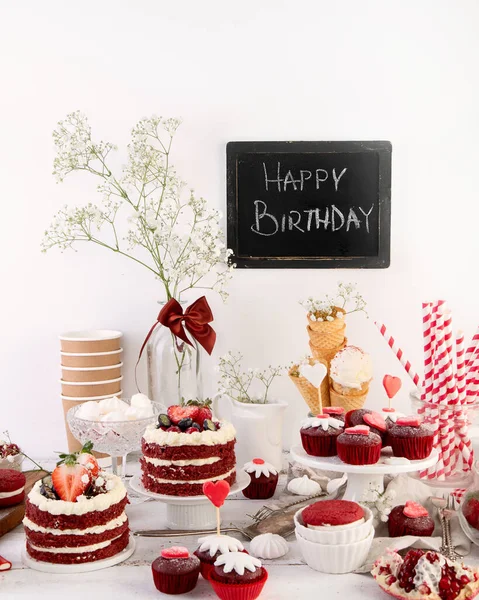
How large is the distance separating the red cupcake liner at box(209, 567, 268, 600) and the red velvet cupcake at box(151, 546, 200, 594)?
0.06 meters

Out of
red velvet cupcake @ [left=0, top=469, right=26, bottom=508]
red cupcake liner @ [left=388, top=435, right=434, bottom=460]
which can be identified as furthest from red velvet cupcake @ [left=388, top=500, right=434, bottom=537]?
red velvet cupcake @ [left=0, top=469, right=26, bottom=508]

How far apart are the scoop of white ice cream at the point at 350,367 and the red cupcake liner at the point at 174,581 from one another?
0.78 meters

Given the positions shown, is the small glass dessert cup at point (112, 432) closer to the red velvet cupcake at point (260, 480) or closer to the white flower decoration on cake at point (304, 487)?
the red velvet cupcake at point (260, 480)

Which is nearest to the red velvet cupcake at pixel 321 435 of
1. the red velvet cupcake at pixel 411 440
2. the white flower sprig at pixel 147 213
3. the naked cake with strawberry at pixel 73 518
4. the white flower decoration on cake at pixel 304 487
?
the red velvet cupcake at pixel 411 440

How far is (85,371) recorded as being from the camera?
2.08 meters

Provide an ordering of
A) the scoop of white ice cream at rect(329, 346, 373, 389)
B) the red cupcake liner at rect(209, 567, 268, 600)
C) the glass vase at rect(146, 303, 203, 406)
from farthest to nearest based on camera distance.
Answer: the glass vase at rect(146, 303, 203, 406) → the scoop of white ice cream at rect(329, 346, 373, 389) → the red cupcake liner at rect(209, 567, 268, 600)

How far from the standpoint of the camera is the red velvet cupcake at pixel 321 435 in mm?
1594

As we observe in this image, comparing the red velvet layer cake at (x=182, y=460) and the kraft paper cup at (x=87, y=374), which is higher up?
the kraft paper cup at (x=87, y=374)

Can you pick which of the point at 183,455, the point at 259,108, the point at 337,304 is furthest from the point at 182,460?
the point at 259,108

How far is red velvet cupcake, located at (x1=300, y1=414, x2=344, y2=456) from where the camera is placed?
1.59 m

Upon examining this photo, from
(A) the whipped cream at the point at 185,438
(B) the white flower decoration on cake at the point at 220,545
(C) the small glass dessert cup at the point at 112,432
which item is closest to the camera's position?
(B) the white flower decoration on cake at the point at 220,545

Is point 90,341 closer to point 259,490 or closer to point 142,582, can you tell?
point 259,490

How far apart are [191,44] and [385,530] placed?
1.47 meters

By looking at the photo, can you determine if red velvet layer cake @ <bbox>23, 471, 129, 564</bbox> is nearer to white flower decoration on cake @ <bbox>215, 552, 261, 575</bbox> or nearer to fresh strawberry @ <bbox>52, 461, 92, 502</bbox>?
fresh strawberry @ <bbox>52, 461, 92, 502</bbox>
